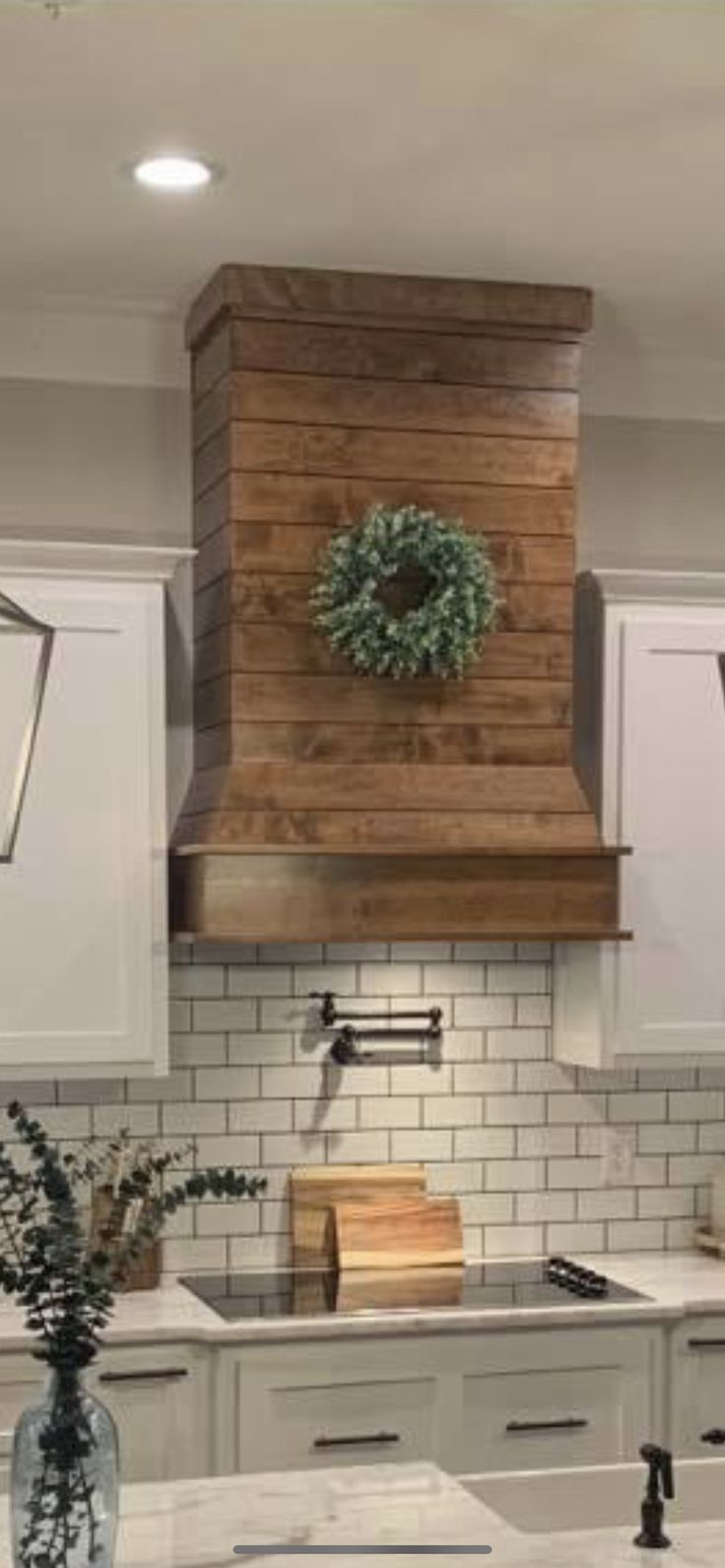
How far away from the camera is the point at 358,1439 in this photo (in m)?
4.30

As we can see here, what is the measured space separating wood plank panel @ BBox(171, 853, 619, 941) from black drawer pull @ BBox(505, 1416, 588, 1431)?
0.98 metres

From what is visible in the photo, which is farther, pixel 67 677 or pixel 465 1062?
pixel 465 1062

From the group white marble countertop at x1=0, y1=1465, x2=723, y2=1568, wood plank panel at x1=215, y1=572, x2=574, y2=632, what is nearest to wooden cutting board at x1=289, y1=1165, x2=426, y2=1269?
wood plank panel at x1=215, y1=572, x2=574, y2=632

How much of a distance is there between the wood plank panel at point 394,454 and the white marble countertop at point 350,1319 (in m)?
1.70

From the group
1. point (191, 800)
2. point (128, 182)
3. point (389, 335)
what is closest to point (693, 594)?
point (389, 335)

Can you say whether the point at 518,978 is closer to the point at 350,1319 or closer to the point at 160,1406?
the point at 350,1319

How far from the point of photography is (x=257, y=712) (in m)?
4.43

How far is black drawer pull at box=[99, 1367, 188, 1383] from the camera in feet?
13.7

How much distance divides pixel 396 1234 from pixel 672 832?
3.49ft

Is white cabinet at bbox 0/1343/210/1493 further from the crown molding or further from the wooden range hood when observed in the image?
the crown molding

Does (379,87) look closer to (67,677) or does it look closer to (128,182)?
(128,182)

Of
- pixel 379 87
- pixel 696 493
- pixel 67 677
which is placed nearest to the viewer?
pixel 379 87

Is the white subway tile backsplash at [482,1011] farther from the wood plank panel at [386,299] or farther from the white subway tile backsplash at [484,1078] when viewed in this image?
the wood plank panel at [386,299]

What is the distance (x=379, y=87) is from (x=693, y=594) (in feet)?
5.78
